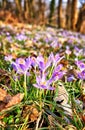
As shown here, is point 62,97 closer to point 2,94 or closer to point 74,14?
point 2,94

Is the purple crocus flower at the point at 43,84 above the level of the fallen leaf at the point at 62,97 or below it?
above

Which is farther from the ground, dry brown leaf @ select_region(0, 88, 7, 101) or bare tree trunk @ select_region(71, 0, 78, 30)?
dry brown leaf @ select_region(0, 88, 7, 101)

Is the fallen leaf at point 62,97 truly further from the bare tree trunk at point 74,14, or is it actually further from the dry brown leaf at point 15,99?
the bare tree trunk at point 74,14

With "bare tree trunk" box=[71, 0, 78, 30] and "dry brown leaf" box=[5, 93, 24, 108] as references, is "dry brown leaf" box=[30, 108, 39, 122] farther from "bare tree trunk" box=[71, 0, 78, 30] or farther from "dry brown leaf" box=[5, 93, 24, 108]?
"bare tree trunk" box=[71, 0, 78, 30]

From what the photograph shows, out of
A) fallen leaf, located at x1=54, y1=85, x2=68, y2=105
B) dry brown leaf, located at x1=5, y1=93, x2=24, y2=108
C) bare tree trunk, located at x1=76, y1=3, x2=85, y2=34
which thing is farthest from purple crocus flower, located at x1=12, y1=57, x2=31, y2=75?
bare tree trunk, located at x1=76, y1=3, x2=85, y2=34

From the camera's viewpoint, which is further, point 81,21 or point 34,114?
point 81,21

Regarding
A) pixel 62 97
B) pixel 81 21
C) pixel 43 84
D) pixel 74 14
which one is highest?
pixel 43 84

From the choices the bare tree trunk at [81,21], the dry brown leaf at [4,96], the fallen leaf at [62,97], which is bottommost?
the bare tree trunk at [81,21]

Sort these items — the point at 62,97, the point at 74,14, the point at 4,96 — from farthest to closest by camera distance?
the point at 74,14 < the point at 62,97 < the point at 4,96

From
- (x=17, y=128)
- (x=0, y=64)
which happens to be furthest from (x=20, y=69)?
(x=0, y=64)

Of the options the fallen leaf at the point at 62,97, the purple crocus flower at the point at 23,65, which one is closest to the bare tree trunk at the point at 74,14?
the fallen leaf at the point at 62,97

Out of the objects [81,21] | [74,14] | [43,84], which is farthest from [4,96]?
[74,14]
